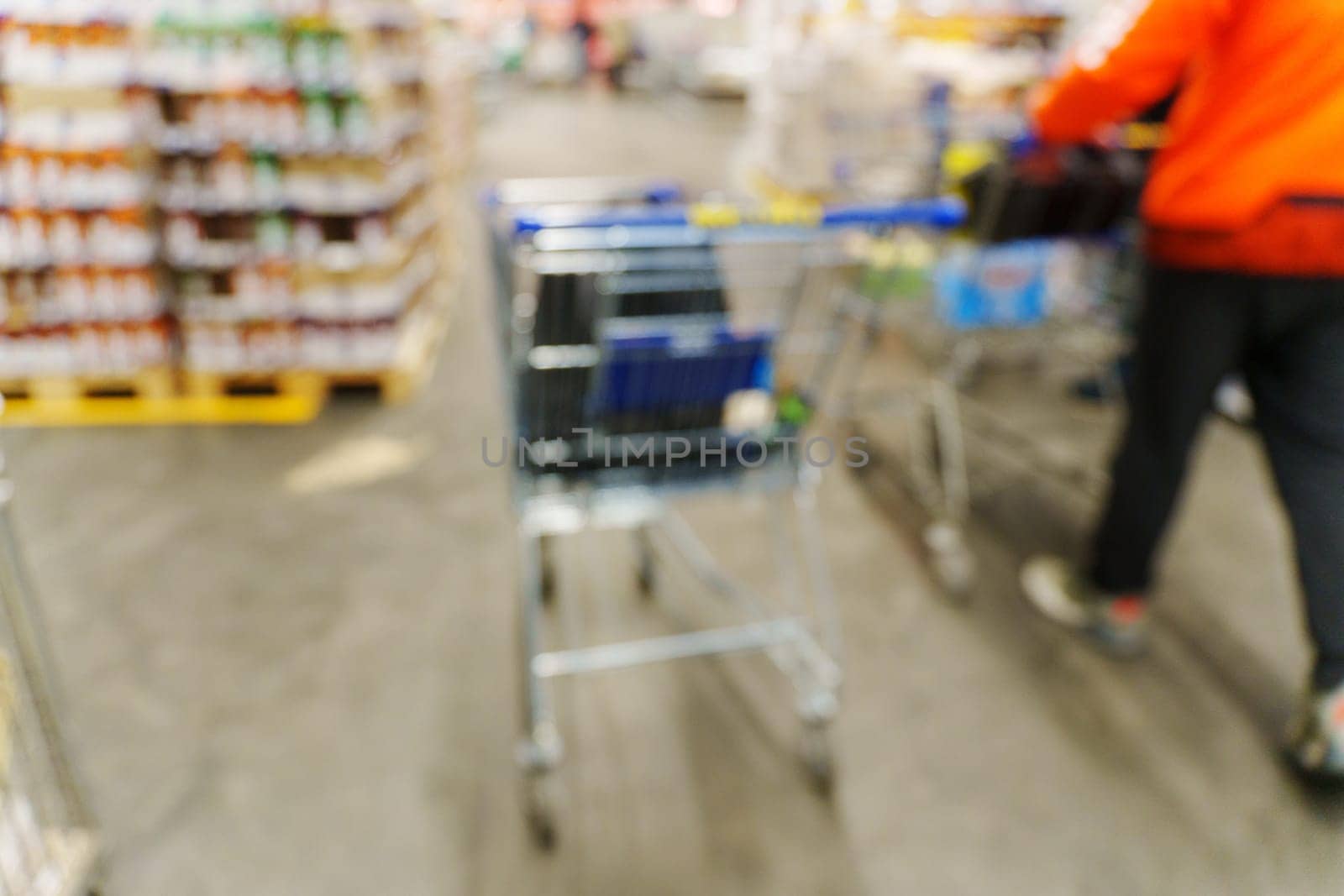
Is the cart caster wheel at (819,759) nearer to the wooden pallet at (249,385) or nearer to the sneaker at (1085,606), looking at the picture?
the sneaker at (1085,606)

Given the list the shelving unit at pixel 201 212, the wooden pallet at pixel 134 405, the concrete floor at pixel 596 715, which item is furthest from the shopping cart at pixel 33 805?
the shelving unit at pixel 201 212

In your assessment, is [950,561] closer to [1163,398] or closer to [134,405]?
[1163,398]

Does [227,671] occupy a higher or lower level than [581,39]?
lower

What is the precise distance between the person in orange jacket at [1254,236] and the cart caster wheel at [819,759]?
1.14m

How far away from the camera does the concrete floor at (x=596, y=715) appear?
194 centimetres

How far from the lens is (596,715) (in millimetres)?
2324

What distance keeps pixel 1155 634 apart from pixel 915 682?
2.76 feet

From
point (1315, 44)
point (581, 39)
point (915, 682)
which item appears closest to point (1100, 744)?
point (915, 682)

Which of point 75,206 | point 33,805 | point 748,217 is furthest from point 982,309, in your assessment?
point 75,206

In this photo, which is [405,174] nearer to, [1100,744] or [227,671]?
[227,671]

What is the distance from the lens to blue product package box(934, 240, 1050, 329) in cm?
317

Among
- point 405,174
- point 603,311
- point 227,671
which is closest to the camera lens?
point 603,311

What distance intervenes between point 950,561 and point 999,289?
1290 mm

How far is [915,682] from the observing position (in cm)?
247
